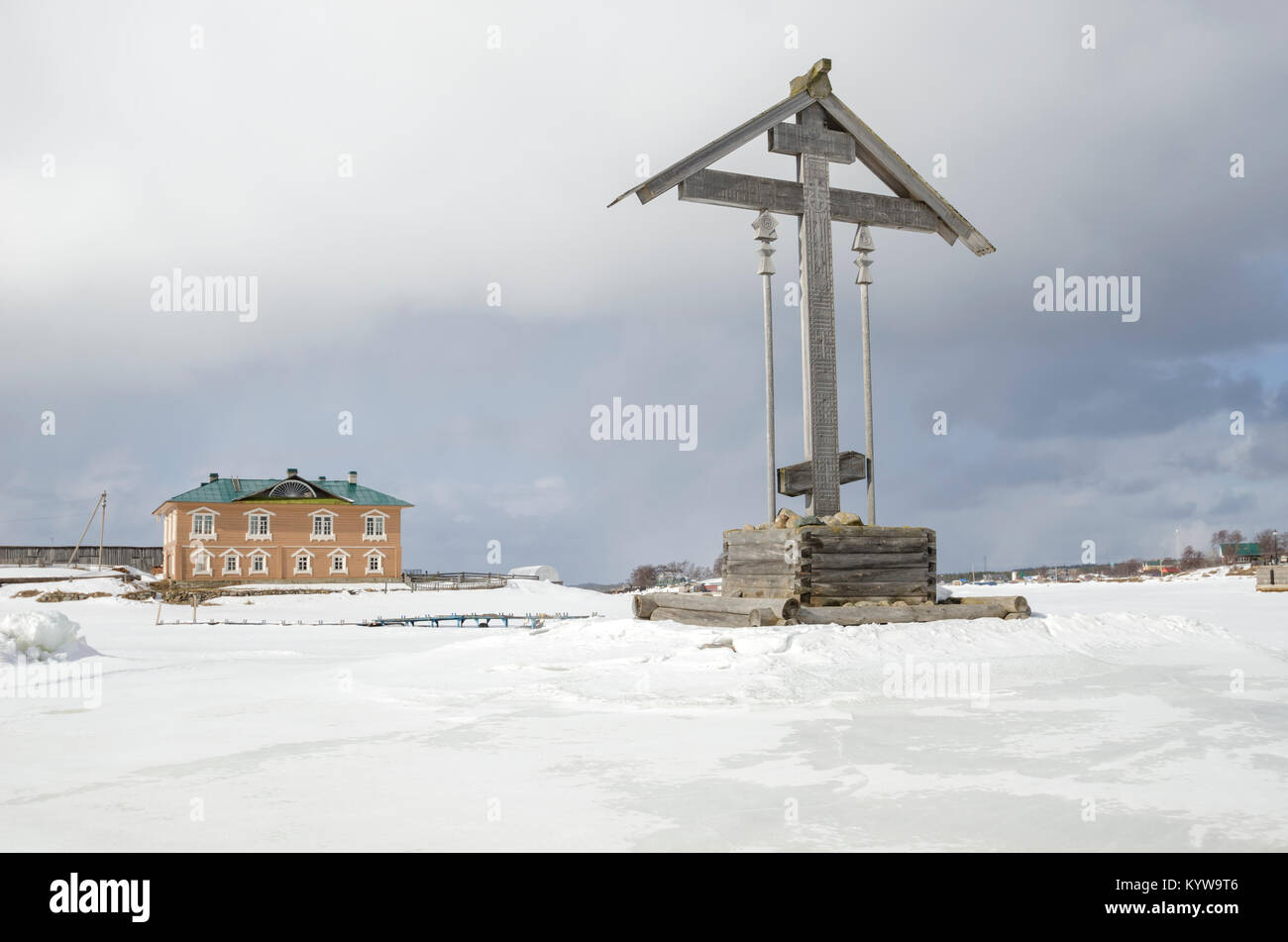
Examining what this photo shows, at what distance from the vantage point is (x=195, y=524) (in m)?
44.6

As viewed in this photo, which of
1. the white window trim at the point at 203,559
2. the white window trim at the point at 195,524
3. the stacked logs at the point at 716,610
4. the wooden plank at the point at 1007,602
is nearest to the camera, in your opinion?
the stacked logs at the point at 716,610

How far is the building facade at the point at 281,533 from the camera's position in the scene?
1753 inches

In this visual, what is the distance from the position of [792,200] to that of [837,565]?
5181 millimetres

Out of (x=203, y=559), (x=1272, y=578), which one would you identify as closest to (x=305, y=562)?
(x=203, y=559)

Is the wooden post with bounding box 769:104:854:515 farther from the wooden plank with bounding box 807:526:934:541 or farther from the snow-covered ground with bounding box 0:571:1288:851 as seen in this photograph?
the snow-covered ground with bounding box 0:571:1288:851

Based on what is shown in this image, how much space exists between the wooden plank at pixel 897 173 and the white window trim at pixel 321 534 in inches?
1520

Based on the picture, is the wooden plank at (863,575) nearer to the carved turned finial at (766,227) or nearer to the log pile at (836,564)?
the log pile at (836,564)

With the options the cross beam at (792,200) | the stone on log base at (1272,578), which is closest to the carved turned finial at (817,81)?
the cross beam at (792,200)

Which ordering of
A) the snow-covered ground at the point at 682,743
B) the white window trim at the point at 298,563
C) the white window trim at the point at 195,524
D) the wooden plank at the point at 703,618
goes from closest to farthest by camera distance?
the snow-covered ground at the point at 682,743, the wooden plank at the point at 703,618, the white window trim at the point at 195,524, the white window trim at the point at 298,563

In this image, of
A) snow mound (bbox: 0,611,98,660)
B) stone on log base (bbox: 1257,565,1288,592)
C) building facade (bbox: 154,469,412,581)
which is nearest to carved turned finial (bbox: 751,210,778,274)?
snow mound (bbox: 0,611,98,660)

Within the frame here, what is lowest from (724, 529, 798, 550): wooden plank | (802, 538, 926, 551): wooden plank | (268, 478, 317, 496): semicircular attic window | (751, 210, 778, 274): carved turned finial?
(802, 538, 926, 551): wooden plank

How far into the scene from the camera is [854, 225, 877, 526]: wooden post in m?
12.4

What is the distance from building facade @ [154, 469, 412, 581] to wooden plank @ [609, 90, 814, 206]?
125ft
